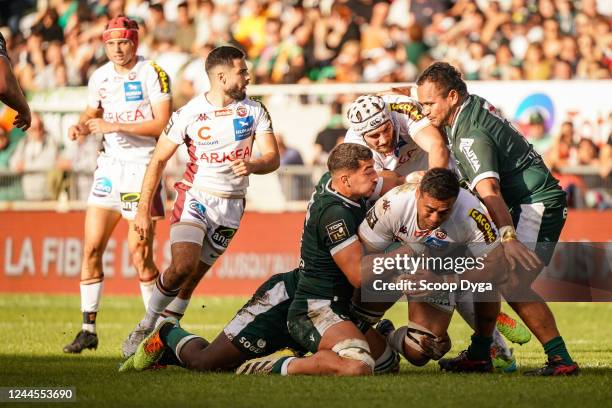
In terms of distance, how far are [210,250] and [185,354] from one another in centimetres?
219

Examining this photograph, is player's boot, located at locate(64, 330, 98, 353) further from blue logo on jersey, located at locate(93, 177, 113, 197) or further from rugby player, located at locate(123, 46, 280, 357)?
blue logo on jersey, located at locate(93, 177, 113, 197)

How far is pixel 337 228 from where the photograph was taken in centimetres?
897

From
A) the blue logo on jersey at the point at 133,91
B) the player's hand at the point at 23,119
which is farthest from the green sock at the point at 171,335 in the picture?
the blue logo on jersey at the point at 133,91

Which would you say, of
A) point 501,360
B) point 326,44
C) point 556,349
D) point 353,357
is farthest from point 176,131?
point 326,44

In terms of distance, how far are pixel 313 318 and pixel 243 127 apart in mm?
2776

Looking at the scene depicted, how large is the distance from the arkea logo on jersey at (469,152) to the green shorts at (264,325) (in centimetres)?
164

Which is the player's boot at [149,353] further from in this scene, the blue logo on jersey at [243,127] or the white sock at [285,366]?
the blue logo on jersey at [243,127]

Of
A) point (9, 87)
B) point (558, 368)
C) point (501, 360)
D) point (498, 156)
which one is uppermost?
point (9, 87)

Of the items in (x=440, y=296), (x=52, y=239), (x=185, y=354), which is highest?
(x=440, y=296)

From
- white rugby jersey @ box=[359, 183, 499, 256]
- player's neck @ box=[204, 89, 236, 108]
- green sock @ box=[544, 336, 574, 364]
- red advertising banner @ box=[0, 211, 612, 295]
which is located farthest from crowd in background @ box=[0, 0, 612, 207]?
white rugby jersey @ box=[359, 183, 499, 256]

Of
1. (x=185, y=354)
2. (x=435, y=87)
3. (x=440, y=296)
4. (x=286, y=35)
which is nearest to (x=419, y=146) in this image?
(x=435, y=87)

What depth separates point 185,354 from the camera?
376 inches

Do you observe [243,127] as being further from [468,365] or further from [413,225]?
[468,365]

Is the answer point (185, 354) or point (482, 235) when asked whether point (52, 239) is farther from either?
point (482, 235)
